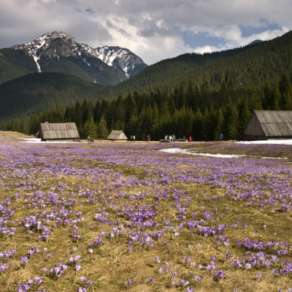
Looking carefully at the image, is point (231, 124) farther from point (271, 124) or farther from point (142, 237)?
point (142, 237)

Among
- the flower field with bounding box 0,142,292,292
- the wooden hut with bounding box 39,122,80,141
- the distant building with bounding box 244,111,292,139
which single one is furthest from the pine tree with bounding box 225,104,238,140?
the flower field with bounding box 0,142,292,292

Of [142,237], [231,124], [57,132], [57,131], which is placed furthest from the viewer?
Answer: [57,131]

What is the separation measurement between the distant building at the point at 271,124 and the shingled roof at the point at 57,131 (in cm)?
7079

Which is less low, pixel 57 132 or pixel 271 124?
pixel 271 124

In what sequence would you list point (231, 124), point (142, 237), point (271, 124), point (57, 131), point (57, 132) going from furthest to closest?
point (57, 131), point (57, 132), point (231, 124), point (271, 124), point (142, 237)

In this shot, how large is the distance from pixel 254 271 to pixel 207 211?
16.0ft

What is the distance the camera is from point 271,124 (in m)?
84.9

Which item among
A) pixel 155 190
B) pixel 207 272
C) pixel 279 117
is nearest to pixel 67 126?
pixel 279 117

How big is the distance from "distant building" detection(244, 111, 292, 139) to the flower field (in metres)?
70.6

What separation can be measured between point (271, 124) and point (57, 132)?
7807 centimetres

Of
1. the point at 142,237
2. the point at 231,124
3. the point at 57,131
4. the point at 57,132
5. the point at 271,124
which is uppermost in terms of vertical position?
the point at 231,124

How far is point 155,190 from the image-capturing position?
15.9 m

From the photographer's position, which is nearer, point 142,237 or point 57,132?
point 142,237

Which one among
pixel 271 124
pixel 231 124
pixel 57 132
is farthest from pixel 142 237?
pixel 57 132
